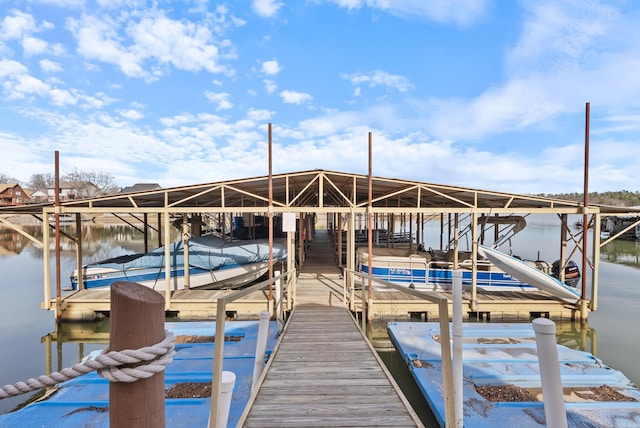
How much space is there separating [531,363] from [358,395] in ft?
14.2

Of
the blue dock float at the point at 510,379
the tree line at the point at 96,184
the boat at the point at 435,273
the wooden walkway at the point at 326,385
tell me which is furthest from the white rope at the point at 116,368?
the tree line at the point at 96,184

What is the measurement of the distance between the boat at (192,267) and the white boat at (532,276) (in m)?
7.62

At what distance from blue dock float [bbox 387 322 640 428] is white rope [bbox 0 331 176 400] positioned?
4.19m

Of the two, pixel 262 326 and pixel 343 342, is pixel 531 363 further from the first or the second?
pixel 262 326

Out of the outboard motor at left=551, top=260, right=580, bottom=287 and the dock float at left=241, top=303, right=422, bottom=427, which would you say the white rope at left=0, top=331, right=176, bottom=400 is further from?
the outboard motor at left=551, top=260, right=580, bottom=287

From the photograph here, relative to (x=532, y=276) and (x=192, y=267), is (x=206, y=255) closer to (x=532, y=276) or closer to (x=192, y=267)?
(x=192, y=267)

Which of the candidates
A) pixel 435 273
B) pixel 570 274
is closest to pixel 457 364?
pixel 435 273

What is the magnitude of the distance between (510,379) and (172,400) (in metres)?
5.27

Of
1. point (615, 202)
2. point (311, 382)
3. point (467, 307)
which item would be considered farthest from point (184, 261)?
point (615, 202)

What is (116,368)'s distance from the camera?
112 cm

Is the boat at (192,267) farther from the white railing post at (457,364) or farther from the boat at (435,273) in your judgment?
the white railing post at (457,364)

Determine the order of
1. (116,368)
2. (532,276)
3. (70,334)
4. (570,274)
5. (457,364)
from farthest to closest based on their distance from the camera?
(570,274) < (532,276) < (70,334) < (457,364) < (116,368)

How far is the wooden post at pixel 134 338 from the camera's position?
1127 mm

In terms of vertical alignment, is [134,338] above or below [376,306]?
above
